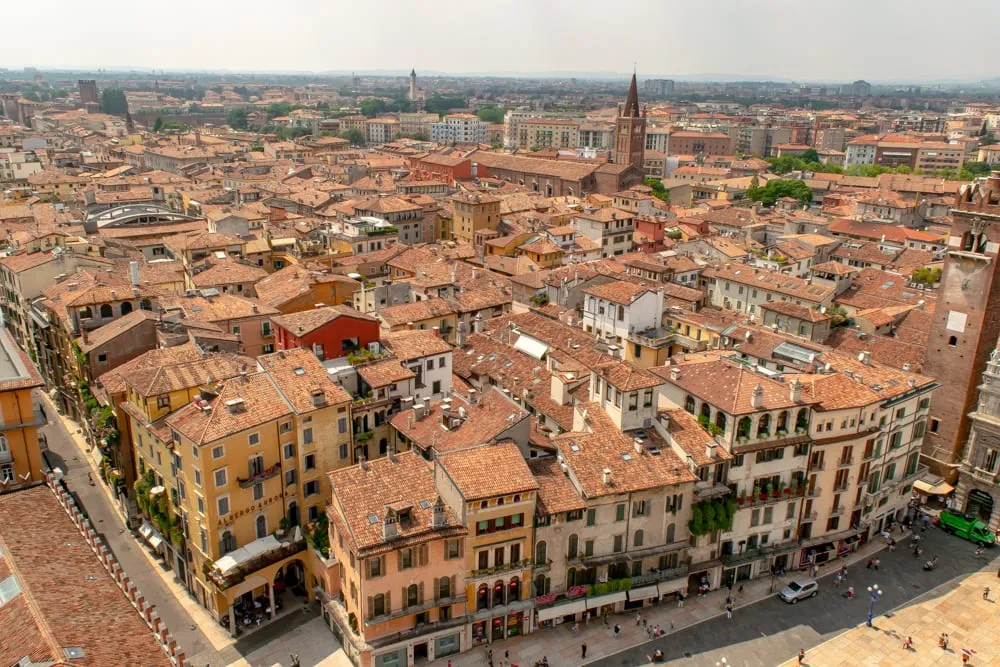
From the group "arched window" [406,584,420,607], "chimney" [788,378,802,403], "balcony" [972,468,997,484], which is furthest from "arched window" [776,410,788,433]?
"arched window" [406,584,420,607]

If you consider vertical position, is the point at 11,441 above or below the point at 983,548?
above

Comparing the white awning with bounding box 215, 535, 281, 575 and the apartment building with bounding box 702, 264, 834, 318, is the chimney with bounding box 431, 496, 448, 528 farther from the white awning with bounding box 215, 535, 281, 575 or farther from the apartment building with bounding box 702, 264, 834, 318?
the apartment building with bounding box 702, 264, 834, 318

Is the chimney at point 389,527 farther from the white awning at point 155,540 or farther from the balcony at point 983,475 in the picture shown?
the balcony at point 983,475

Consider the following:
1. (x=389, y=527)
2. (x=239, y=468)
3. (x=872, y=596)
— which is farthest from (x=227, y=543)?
(x=872, y=596)

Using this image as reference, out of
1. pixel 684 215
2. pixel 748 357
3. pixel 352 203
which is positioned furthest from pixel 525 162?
pixel 748 357

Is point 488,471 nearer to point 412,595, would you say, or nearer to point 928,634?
point 412,595

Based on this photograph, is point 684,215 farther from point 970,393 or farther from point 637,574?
point 637,574

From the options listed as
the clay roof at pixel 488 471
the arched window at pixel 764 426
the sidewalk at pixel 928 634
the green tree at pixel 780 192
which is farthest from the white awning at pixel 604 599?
the green tree at pixel 780 192
